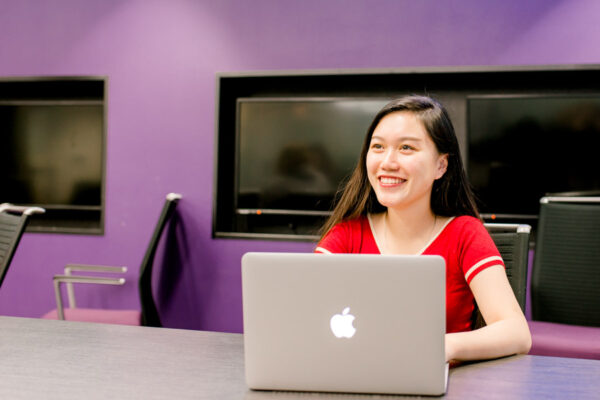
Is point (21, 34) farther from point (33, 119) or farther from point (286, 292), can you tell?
point (286, 292)

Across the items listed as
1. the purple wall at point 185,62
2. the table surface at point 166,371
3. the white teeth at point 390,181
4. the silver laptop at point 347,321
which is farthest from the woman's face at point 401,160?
the purple wall at point 185,62

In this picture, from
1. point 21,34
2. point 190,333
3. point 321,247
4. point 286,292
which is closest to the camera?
point 286,292

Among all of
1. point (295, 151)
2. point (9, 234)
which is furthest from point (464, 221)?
point (295, 151)

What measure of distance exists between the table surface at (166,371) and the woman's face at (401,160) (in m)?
0.48

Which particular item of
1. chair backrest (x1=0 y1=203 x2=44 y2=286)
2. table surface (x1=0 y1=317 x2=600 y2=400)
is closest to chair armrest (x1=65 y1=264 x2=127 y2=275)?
chair backrest (x1=0 y1=203 x2=44 y2=286)

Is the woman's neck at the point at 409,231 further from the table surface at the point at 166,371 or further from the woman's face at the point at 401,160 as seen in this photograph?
the table surface at the point at 166,371

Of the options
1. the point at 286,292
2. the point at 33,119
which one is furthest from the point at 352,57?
the point at 286,292

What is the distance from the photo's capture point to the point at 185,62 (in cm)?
336

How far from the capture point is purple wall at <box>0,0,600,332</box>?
121 inches

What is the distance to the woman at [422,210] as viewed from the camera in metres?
1.33

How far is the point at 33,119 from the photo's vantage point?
3.74m

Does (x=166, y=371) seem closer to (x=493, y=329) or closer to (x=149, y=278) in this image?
(x=493, y=329)

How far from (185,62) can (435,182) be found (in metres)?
2.24

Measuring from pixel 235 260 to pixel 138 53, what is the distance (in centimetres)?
141
